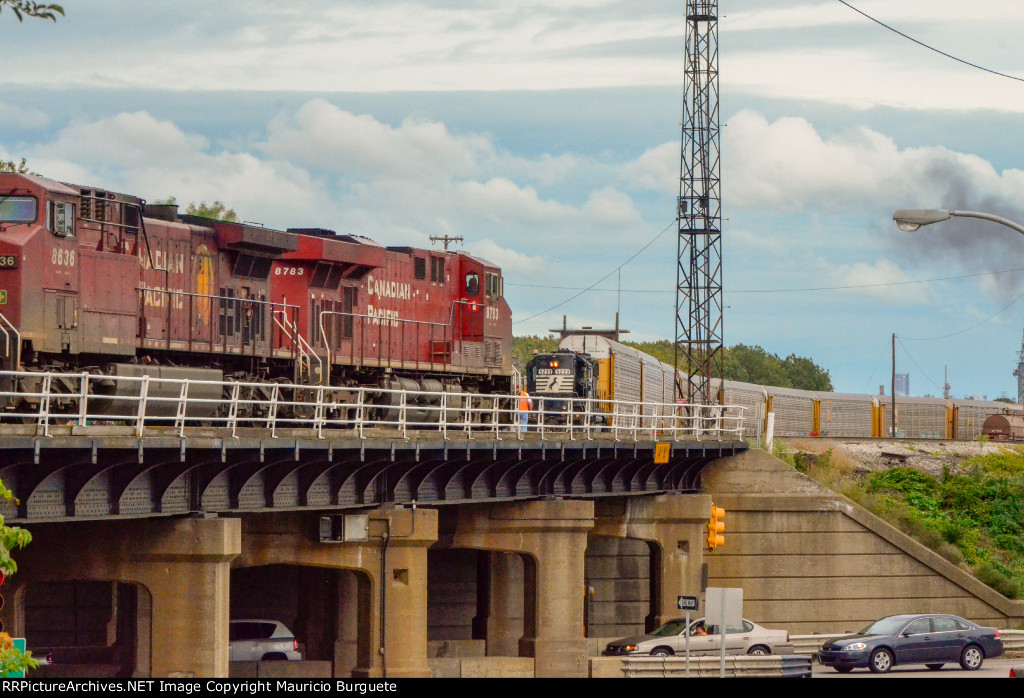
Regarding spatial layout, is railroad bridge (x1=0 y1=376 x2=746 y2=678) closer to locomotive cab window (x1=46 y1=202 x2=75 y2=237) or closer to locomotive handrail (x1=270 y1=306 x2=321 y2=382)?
locomotive handrail (x1=270 y1=306 x2=321 y2=382)

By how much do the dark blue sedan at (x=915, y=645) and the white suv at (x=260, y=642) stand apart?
1390 centimetres

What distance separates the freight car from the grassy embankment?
4376 millimetres

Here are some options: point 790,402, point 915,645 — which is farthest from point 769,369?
point 915,645

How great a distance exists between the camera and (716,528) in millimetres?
41688

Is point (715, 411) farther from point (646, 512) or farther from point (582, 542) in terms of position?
point (582, 542)

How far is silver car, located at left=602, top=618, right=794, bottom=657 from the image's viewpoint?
3653 cm

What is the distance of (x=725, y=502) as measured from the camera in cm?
4619

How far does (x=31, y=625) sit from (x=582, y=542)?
59.8 feet

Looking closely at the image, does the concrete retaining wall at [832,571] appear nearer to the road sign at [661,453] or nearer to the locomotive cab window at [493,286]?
the road sign at [661,453]

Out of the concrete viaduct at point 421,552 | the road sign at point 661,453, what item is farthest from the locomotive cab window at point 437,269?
the road sign at point 661,453

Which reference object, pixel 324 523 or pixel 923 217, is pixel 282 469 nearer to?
pixel 324 523

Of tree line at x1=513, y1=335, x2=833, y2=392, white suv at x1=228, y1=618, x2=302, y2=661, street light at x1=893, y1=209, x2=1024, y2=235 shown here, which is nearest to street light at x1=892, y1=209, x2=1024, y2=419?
street light at x1=893, y1=209, x2=1024, y2=235

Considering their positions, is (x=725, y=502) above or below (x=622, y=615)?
above
